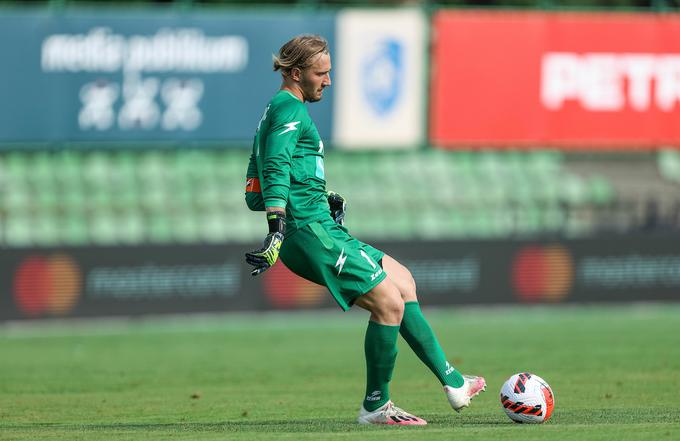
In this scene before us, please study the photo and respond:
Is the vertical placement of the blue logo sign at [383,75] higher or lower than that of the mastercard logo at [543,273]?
higher

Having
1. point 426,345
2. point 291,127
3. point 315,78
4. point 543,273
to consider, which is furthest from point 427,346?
point 543,273

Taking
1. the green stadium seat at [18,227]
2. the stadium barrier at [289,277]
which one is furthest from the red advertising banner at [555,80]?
the green stadium seat at [18,227]

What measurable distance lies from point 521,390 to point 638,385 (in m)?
3.06

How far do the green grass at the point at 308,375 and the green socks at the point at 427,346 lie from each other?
29 cm

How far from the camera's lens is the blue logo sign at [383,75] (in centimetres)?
1980

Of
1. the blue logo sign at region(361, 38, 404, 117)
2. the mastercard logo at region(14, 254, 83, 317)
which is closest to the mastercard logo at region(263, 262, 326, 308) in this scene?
the mastercard logo at region(14, 254, 83, 317)

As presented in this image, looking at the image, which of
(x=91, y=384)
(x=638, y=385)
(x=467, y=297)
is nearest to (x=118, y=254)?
(x=467, y=297)

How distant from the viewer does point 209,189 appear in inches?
802

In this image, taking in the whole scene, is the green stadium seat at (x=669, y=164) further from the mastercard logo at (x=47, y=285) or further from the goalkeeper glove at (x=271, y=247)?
the goalkeeper glove at (x=271, y=247)

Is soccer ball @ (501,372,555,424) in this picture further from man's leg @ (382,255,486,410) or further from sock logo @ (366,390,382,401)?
sock logo @ (366,390,382,401)

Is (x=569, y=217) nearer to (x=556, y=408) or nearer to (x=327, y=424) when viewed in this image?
(x=556, y=408)

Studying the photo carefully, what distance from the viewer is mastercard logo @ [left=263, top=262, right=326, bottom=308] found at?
59.6 feet

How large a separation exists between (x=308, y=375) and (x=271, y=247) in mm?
4963

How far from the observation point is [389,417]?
788 cm
